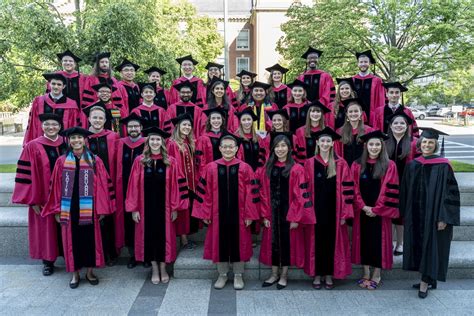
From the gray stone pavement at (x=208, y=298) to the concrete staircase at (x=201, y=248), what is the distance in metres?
0.11

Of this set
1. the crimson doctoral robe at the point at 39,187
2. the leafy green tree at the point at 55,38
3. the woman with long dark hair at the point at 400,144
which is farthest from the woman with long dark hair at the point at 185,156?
the leafy green tree at the point at 55,38

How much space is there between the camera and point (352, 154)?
536 centimetres

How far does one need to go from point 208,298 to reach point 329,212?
67.6 inches

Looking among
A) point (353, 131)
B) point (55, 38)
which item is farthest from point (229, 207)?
point (55, 38)

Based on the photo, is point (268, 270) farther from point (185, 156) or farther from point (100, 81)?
point (100, 81)

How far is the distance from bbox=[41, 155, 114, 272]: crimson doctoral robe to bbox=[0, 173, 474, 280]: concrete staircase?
1.05 metres

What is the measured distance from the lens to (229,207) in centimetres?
475

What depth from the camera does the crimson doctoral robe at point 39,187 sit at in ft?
16.2

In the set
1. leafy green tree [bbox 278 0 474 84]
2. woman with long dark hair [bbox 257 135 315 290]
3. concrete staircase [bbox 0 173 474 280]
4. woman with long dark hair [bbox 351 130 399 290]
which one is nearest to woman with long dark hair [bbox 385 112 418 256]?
woman with long dark hair [bbox 351 130 399 290]

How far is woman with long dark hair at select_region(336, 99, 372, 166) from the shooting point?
5.27 m

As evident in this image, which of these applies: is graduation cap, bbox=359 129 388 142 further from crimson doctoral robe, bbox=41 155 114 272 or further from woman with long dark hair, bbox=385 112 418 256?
crimson doctoral robe, bbox=41 155 114 272

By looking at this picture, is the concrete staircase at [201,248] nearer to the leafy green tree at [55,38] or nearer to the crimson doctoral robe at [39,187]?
the crimson doctoral robe at [39,187]

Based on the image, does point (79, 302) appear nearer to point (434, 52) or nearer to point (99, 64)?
point (99, 64)

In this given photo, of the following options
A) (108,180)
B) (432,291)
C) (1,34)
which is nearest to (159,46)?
(1,34)
